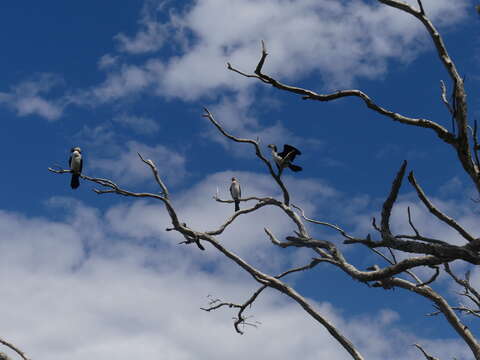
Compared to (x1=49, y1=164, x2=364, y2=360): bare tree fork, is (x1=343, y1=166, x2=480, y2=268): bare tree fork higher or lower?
(x1=49, y1=164, x2=364, y2=360): bare tree fork

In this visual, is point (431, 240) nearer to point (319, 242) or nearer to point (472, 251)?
point (472, 251)

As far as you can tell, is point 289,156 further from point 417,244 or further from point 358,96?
point 417,244

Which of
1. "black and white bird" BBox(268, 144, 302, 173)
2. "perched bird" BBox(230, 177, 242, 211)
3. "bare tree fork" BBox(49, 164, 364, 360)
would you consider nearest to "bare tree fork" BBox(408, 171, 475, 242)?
"bare tree fork" BBox(49, 164, 364, 360)

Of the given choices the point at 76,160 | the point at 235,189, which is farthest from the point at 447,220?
the point at 76,160

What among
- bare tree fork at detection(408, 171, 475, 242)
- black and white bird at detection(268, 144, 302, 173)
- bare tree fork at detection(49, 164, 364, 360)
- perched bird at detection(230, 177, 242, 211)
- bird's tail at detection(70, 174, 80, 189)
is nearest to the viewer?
bare tree fork at detection(408, 171, 475, 242)

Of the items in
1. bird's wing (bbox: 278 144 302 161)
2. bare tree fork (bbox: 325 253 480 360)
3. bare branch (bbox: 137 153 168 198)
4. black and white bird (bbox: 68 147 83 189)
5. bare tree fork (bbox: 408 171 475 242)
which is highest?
black and white bird (bbox: 68 147 83 189)

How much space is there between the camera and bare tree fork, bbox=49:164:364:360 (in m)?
9.39

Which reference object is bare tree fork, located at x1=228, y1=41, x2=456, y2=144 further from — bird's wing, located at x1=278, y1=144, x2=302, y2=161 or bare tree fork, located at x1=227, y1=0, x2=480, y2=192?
bird's wing, located at x1=278, y1=144, x2=302, y2=161

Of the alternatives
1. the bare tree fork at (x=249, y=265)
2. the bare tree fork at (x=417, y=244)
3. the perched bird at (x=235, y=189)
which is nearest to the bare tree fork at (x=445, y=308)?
the bare tree fork at (x=249, y=265)

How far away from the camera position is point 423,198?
566cm

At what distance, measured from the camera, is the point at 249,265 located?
33.5ft

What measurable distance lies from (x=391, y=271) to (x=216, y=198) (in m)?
6.49

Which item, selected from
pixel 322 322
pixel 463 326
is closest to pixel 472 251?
pixel 463 326

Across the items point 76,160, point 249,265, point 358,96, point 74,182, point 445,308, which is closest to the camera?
point 358,96
